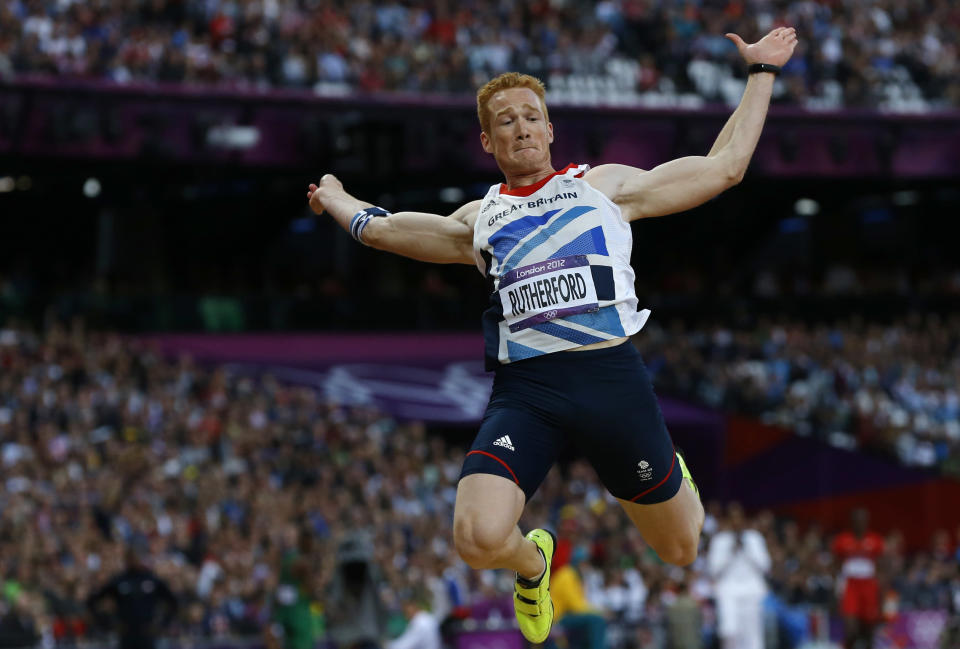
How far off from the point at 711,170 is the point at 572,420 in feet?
4.15

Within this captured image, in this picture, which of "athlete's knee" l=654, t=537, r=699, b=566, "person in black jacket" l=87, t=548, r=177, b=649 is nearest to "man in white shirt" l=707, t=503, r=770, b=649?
"person in black jacket" l=87, t=548, r=177, b=649

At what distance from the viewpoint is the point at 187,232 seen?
30.6 meters

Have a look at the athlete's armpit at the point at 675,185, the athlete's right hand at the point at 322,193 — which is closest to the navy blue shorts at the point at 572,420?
the athlete's armpit at the point at 675,185

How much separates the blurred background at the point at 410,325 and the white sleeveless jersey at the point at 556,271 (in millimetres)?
6306

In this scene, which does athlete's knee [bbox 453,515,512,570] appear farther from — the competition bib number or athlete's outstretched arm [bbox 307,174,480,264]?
athlete's outstretched arm [bbox 307,174,480,264]

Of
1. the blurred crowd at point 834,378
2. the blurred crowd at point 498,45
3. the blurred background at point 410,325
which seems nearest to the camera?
the blurred background at point 410,325

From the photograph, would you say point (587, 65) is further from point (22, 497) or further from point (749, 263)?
point (22, 497)

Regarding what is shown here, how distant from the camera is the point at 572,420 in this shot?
20.5 ft

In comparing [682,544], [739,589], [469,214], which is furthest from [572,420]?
[739,589]

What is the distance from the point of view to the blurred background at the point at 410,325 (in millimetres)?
15789

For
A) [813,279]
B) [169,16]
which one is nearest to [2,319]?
[169,16]

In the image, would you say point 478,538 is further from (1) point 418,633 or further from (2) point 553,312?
(1) point 418,633

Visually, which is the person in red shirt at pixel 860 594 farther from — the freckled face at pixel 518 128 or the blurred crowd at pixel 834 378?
the freckled face at pixel 518 128

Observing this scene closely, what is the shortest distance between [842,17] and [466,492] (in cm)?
2591
